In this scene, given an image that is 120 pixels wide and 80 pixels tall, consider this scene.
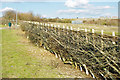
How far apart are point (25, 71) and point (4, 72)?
0.75 metres

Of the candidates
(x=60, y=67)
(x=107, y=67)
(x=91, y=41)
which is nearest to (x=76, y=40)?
(x=91, y=41)

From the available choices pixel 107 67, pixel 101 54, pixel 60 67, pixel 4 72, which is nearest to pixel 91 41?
pixel 101 54

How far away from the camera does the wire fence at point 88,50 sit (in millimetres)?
4173

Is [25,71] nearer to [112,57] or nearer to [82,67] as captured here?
[82,67]

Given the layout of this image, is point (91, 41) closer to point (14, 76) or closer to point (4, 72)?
point (14, 76)

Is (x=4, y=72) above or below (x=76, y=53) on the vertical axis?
below

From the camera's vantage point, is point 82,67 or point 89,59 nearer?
point 89,59

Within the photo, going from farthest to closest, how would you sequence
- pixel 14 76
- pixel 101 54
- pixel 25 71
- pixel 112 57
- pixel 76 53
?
1. pixel 76 53
2. pixel 25 71
3. pixel 14 76
4. pixel 101 54
5. pixel 112 57

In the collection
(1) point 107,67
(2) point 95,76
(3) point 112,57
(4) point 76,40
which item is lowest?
(2) point 95,76

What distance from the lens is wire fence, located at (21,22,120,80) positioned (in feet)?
13.7

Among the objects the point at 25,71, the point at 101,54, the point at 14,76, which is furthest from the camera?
the point at 25,71

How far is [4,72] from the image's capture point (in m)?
5.25

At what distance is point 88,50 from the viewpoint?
524cm

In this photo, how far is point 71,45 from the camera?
251 inches
